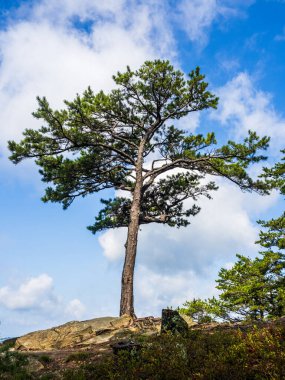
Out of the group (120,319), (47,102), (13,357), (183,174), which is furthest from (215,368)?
(183,174)

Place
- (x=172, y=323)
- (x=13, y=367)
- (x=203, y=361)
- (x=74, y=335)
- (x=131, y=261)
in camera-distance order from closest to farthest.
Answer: (x=203, y=361), (x=13, y=367), (x=172, y=323), (x=74, y=335), (x=131, y=261)

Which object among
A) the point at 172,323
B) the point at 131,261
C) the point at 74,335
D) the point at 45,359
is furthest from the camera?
the point at 131,261

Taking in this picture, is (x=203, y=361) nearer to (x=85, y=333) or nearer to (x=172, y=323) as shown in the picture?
(x=172, y=323)

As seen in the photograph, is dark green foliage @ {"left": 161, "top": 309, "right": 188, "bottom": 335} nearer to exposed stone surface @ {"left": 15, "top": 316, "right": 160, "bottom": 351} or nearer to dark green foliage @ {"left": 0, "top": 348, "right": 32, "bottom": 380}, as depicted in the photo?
exposed stone surface @ {"left": 15, "top": 316, "right": 160, "bottom": 351}

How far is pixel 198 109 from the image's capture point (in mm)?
19672

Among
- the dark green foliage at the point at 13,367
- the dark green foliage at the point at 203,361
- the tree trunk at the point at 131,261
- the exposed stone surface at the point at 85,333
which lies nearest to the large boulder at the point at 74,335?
the exposed stone surface at the point at 85,333

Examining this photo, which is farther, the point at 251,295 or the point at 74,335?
the point at 251,295

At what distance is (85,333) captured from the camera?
13.4 m

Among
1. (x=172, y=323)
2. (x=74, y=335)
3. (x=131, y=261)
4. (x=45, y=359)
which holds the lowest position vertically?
(x=45, y=359)

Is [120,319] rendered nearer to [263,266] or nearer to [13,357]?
[13,357]

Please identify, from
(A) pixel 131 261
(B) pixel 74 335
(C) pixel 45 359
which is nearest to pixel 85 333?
(B) pixel 74 335

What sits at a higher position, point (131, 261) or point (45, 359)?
point (131, 261)

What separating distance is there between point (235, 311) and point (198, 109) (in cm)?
1382

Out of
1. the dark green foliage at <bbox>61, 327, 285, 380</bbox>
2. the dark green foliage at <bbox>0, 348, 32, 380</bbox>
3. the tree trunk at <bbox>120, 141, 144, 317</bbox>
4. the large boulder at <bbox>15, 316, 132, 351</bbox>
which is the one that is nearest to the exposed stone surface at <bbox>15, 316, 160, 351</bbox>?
the large boulder at <bbox>15, 316, 132, 351</bbox>
